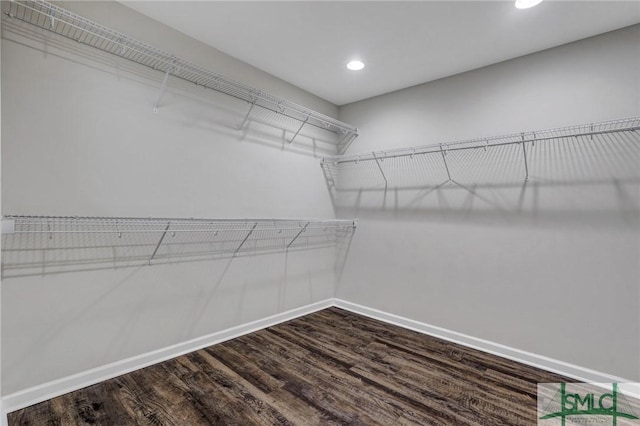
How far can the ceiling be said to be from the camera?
185 cm

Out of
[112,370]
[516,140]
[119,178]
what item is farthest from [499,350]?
[119,178]

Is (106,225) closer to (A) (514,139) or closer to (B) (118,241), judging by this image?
(B) (118,241)

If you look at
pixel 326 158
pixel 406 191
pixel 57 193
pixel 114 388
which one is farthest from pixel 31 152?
pixel 406 191

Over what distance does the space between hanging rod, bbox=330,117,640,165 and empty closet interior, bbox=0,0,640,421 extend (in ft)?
0.07

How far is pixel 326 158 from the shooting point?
10.9 ft

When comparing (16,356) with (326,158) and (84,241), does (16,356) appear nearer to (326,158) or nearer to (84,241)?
(84,241)

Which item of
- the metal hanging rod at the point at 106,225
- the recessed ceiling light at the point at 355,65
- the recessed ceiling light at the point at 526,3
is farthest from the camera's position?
the recessed ceiling light at the point at 355,65

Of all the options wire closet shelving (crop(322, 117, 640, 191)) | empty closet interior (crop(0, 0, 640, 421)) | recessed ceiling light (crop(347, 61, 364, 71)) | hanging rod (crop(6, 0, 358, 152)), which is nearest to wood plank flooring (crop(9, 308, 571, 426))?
empty closet interior (crop(0, 0, 640, 421))

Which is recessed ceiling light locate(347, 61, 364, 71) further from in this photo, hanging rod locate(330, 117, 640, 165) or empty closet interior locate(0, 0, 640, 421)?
hanging rod locate(330, 117, 640, 165)

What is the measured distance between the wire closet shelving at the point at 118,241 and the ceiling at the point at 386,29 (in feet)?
4.39

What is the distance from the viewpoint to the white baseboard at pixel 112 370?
62.0 inches

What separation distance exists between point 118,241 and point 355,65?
7.22 ft

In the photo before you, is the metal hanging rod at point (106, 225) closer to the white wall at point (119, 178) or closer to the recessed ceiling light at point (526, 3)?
the white wall at point (119, 178)

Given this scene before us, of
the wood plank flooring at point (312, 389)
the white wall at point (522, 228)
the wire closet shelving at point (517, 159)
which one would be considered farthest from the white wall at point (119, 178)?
the white wall at point (522, 228)
